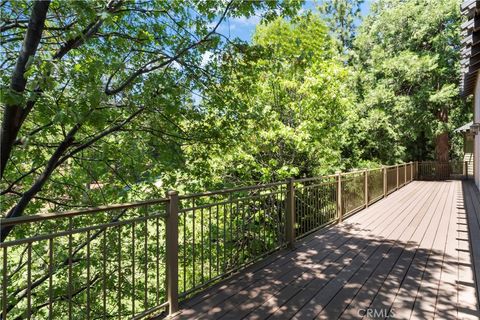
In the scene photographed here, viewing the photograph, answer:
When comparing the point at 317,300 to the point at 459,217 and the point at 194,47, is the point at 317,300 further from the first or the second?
the point at 459,217

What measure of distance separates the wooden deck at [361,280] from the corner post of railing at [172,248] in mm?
197

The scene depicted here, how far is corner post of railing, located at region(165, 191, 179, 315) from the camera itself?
10.4ft

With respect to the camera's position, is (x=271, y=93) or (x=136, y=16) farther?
(x=271, y=93)

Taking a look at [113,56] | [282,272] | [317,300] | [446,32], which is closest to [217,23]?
[113,56]

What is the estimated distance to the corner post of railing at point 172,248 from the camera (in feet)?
10.4

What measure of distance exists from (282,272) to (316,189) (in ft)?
8.06

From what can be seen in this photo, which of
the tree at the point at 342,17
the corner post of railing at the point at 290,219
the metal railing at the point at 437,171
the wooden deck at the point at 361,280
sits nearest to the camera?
Answer: the wooden deck at the point at 361,280

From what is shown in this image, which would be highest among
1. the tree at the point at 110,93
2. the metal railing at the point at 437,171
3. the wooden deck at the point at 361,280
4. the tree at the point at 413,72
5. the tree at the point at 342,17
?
the tree at the point at 342,17

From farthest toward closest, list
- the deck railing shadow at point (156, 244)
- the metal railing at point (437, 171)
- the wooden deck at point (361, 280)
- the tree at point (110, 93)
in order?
the metal railing at point (437, 171) < the tree at point (110, 93) < the deck railing shadow at point (156, 244) < the wooden deck at point (361, 280)

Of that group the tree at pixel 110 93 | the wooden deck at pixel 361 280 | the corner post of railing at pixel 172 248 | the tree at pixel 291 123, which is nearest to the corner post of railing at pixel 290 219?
the wooden deck at pixel 361 280

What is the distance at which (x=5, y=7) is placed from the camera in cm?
425

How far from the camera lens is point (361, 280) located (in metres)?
3.82

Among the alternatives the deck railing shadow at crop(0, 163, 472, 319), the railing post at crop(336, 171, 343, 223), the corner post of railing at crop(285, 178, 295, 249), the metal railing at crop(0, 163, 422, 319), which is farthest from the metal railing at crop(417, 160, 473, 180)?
the corner post of railing at crop(285, 178, 295, 249)

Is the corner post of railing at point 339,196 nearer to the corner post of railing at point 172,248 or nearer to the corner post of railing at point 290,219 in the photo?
the corner post of railing at point 290,219
